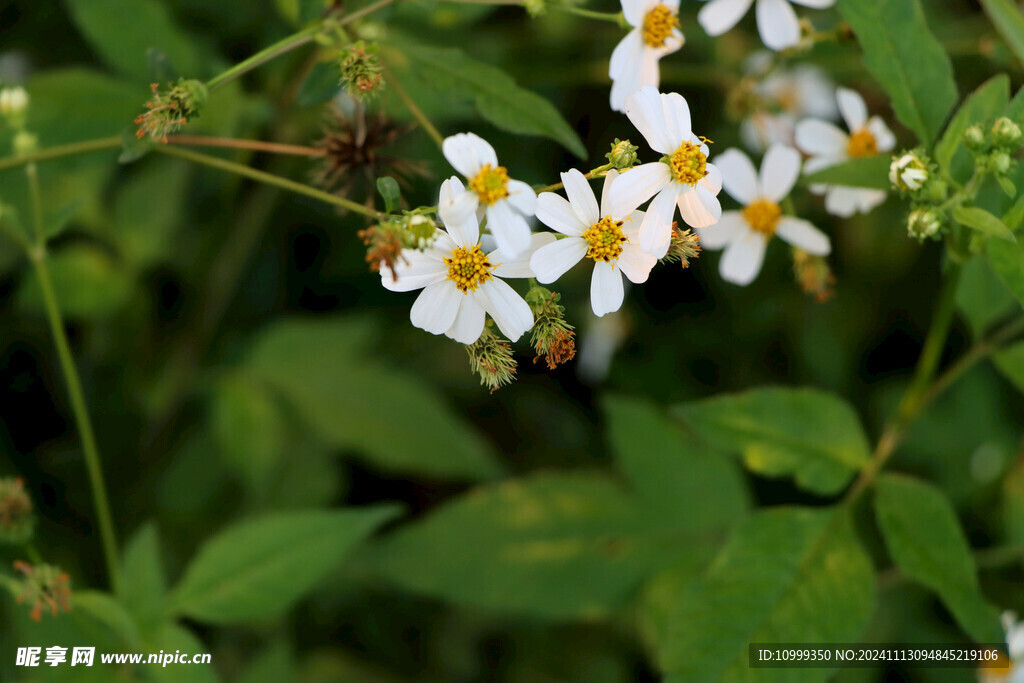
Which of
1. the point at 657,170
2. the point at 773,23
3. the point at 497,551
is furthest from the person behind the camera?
the point at 497,551

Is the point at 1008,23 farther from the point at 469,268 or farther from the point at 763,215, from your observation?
the point at 469,268

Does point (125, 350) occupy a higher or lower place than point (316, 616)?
higher

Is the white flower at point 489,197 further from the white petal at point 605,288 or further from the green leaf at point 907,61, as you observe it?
the green leaf at point 907,61

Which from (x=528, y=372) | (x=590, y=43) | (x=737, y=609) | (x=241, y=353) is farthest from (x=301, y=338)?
(x=737, y=609)

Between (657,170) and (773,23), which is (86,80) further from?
(773,23)

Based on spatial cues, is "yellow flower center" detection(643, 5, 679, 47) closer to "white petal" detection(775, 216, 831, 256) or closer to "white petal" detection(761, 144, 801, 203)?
"white petal" detection(761, 144, 801, 203)

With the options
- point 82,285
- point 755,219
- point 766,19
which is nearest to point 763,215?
point 755,219

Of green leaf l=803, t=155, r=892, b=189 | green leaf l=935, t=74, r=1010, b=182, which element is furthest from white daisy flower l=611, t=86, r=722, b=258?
green leaf l=935, t=74, r=1010, b=182

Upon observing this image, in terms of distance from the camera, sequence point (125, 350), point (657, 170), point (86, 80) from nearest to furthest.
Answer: point (657, 170), point (86, 80), point (125, 350)
